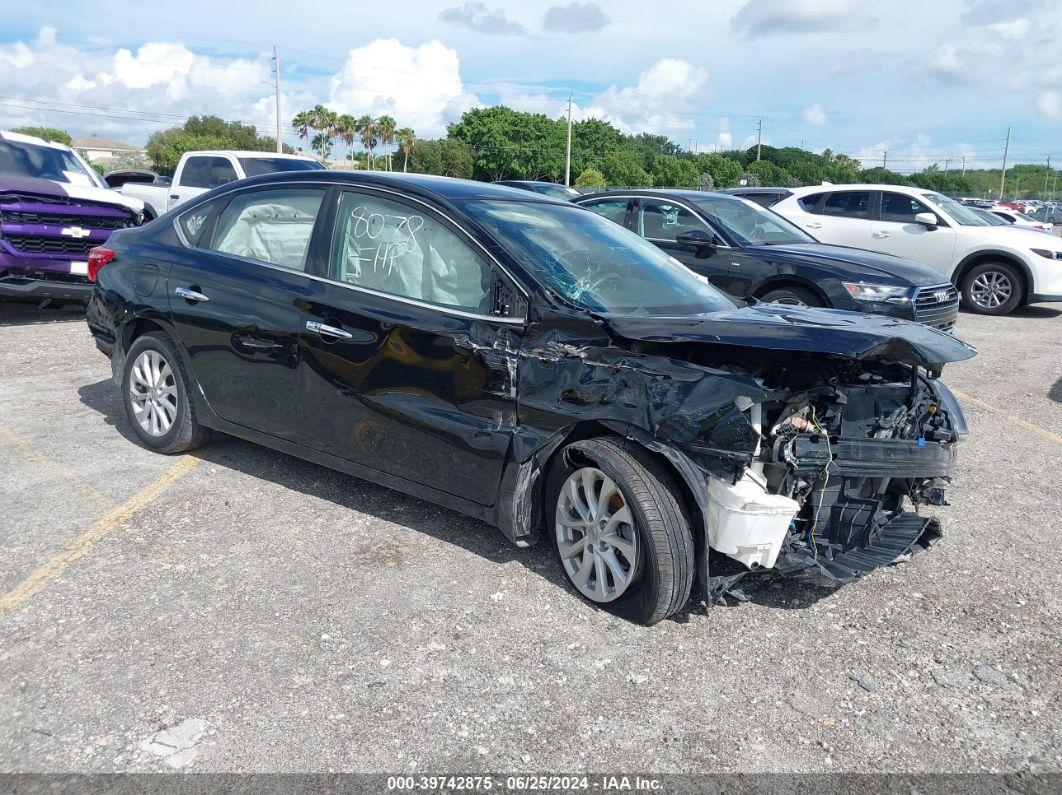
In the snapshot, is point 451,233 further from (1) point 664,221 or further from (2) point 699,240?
(1) point 664,221

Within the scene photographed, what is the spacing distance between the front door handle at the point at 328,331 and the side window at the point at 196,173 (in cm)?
1085

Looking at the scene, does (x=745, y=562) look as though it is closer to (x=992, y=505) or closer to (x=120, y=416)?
(x=992, y=505)

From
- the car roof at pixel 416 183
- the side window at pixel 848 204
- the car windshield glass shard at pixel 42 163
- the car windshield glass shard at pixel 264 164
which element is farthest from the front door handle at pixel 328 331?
the side window at pixel 848 204

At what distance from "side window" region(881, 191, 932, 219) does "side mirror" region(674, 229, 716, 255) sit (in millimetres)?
5262

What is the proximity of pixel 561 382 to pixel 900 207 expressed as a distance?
10973 millimetres

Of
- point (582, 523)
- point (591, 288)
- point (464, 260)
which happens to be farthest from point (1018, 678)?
point (464, 260)

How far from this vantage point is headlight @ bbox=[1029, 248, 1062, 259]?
486 inches

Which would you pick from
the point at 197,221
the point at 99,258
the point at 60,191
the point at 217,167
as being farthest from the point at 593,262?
the point at 217,167

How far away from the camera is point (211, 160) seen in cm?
1398

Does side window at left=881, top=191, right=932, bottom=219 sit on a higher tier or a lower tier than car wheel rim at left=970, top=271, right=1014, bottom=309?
higher

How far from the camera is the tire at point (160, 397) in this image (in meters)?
5.15

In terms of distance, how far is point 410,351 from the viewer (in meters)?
4.06

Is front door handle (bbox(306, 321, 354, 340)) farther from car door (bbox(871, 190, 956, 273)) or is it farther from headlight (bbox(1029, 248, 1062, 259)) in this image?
headlight (bbox(1029, 248, 1062, 259))

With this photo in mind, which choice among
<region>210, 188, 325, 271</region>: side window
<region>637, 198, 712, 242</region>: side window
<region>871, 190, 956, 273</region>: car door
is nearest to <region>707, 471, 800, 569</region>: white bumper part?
<region>210, 188, 325, 271</region>: side window
